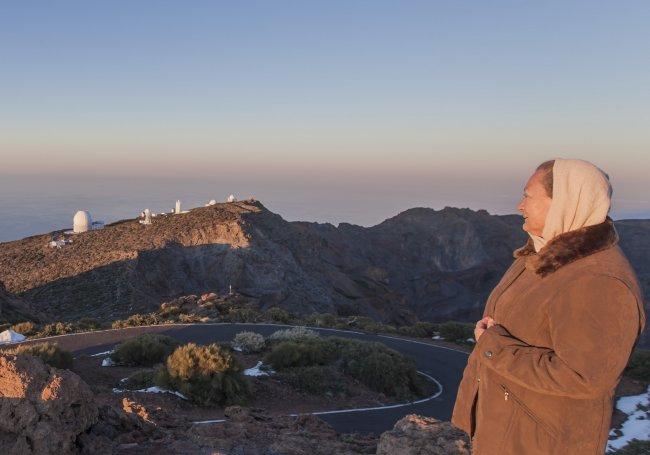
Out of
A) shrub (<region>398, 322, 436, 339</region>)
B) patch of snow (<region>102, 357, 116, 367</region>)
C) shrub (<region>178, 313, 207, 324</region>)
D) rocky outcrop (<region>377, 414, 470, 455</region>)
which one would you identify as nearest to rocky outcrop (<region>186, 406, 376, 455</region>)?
rocky outcrop (<region>377, 414, 470, 455</region>)

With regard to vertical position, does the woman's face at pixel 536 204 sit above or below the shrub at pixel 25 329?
above

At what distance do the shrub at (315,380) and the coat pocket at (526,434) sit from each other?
9175 mm

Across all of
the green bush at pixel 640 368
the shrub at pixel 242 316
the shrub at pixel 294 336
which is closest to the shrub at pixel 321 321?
the shrub at pixel 242 316

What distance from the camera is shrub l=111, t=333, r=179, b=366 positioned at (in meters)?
12.8

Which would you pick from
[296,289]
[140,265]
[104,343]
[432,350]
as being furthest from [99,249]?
[432,350]

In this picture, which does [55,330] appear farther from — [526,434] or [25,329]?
[526,434]

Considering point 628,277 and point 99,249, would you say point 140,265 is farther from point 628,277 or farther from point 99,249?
point 628,277

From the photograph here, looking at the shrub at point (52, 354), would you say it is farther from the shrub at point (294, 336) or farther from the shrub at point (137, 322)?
the shrub at point (137, 322)

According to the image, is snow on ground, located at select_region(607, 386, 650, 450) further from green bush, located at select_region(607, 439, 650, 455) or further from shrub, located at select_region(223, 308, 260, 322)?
shrub, located at select_region(223, 308, 260, 322)

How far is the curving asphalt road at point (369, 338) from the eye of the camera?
10.0 metres

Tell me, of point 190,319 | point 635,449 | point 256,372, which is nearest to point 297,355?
point 256,372

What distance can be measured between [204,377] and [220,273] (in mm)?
27564

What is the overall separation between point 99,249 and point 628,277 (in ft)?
129

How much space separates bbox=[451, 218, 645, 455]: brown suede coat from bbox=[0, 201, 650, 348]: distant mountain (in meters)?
27.2
